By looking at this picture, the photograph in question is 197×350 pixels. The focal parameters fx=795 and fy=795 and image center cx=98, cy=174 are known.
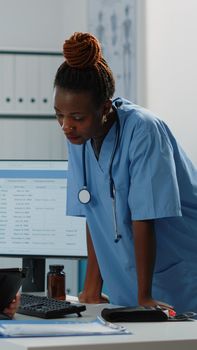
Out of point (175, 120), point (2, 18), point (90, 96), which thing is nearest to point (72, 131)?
point (90, 96)

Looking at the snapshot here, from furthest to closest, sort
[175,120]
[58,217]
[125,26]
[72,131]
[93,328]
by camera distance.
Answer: [125,26]
[175,120]
[58,217]
[72,131]
[93,328]

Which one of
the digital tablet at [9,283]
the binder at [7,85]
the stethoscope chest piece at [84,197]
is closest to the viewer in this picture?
the digital tablet at [9,283]

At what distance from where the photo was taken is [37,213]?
2.40 meters

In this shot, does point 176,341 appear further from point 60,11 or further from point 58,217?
point 60,11

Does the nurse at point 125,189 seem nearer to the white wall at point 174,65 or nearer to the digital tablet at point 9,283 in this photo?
the digital tablet at point 9,283

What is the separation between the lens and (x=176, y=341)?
57.4 inches

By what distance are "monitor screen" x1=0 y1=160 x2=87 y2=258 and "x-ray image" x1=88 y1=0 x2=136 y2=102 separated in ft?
3.49

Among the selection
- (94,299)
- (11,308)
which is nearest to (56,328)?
(11,308)

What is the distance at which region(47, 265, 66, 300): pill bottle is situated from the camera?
2172mm

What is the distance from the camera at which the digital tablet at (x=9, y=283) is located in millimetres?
1714

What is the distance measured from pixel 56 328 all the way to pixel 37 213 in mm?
885

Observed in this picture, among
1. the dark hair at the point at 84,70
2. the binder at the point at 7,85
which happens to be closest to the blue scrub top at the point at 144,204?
the dark hair at the point at 84,70

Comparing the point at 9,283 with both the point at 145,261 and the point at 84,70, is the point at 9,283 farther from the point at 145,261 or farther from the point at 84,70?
the point at 84,70

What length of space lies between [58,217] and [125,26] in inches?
53.0
